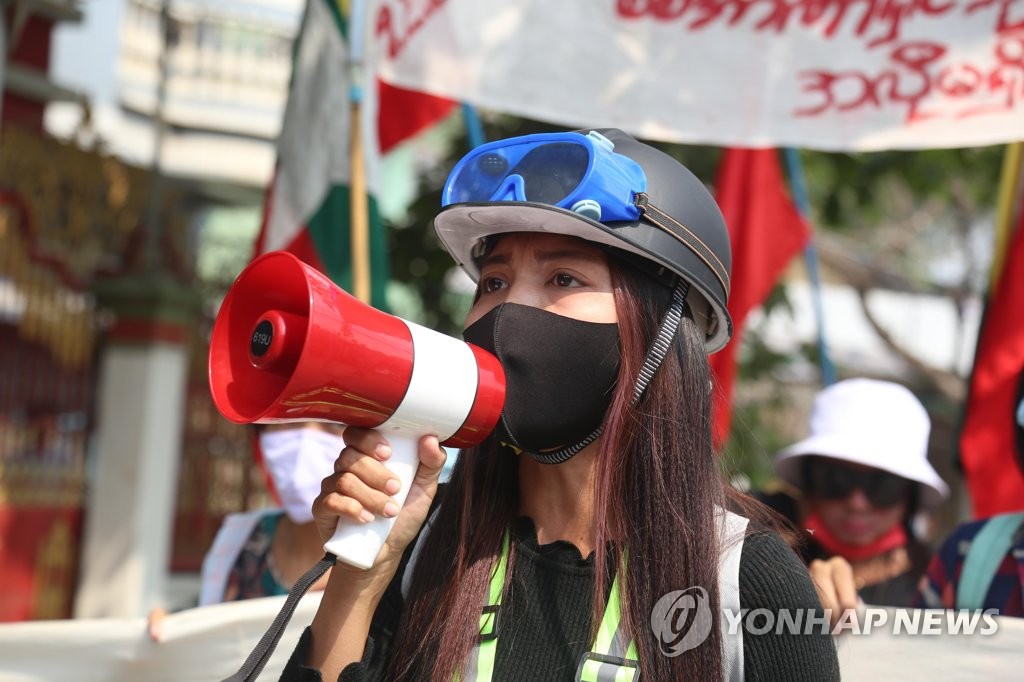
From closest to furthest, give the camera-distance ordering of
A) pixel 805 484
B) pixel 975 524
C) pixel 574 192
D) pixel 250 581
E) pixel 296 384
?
pixel 296 384
pixel 574 192
pixel 975 524
pixel 250 581
pixel 805 484

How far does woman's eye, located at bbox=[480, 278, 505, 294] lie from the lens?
1890 mm

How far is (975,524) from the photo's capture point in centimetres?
268

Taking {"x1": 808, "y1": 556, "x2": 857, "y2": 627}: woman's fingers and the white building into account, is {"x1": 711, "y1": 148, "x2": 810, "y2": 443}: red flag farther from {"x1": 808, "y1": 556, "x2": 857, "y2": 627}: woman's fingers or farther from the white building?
the white building

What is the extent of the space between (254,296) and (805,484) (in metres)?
2.36

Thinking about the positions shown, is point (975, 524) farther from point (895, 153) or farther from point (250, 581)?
point (895, 153)

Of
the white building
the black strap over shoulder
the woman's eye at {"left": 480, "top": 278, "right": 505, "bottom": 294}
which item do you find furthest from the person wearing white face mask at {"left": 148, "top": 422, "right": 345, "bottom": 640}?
the white building

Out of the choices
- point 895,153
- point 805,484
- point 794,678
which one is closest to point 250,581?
point 805,484

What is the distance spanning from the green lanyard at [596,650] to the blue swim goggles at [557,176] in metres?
0.56

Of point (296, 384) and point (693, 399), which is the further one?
point (693, 399)

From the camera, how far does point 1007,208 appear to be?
4285mm

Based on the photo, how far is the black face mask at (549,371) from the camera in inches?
69.2

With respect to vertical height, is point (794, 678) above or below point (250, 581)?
below

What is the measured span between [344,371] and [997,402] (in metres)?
3.10

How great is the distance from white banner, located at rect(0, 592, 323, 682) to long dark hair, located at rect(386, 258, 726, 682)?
2.18 ft
